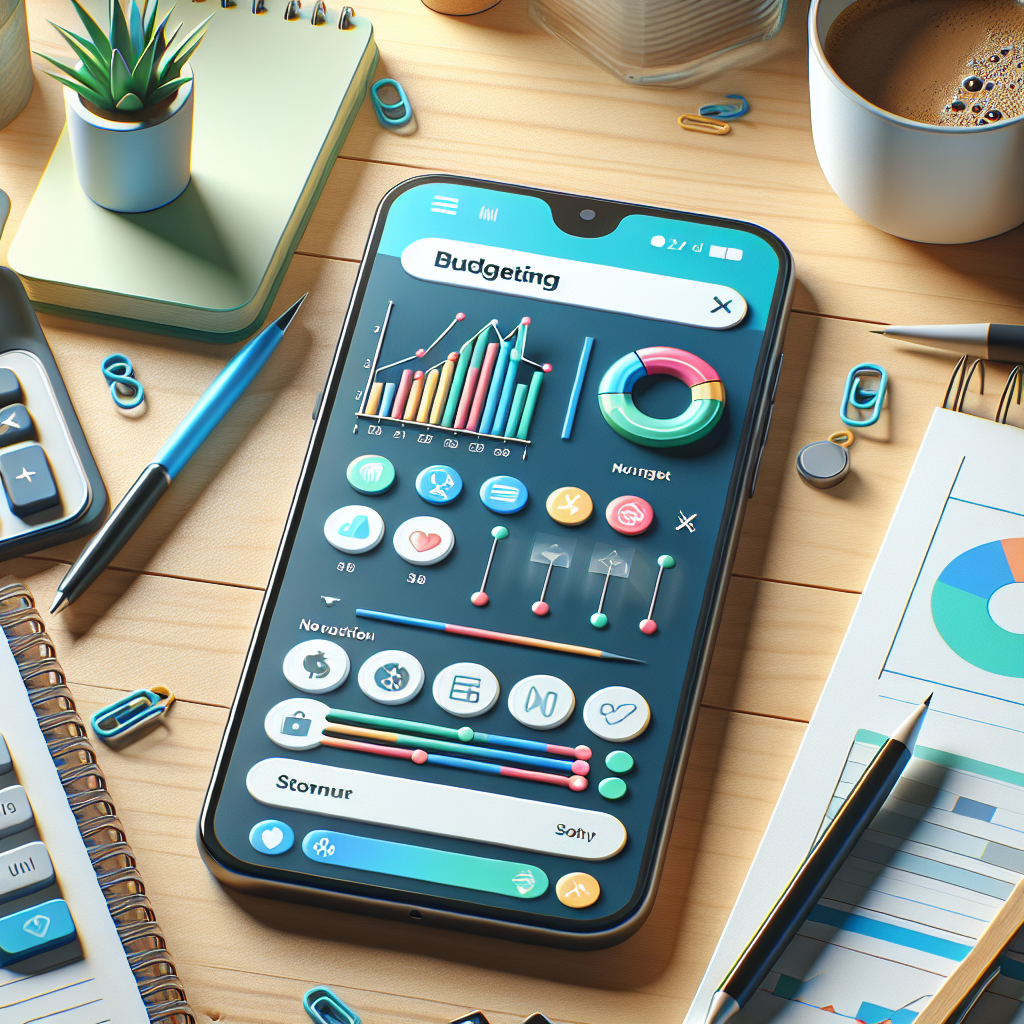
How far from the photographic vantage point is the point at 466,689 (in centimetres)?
53

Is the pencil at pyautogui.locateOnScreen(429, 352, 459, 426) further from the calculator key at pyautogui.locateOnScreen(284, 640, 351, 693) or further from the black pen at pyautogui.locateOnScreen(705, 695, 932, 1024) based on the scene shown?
the black pen at pyautogui.locateOnScreen(705, 695, 932, 1024)

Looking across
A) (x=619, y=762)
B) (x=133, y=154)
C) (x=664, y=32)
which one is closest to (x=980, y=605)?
(x=619, y=762)

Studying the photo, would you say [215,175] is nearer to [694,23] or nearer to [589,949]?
[694,23]

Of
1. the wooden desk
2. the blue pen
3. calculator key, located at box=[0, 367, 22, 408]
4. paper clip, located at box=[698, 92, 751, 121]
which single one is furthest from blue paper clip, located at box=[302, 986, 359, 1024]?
paper clip, located at box=[698, 92, 751, 121]

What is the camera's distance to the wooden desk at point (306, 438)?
492mm

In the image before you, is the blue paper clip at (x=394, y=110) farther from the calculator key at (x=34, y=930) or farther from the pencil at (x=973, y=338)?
the calculator key at (x=34, y=930)

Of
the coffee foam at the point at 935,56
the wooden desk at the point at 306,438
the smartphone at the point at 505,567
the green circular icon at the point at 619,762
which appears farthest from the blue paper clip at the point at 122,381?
the coffee foam at the point at 935,56

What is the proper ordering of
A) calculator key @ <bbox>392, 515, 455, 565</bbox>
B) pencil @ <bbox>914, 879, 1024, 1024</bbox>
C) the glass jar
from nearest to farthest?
pencil @ <bbox>914, 879, 1024, 1024</bbox>
calculator key @ <bbox>392, 515, 455, 565</bbox>
the glass jar

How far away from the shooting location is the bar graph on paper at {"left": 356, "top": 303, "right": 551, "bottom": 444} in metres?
0.59

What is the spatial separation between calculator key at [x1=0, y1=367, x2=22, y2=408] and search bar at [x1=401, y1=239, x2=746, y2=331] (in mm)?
220

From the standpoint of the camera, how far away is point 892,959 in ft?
1.57

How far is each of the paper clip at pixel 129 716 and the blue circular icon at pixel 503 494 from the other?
0.19 meters

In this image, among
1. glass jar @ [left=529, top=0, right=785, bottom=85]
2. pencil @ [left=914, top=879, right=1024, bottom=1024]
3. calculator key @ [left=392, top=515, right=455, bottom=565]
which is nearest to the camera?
pencil @ [left=914, top=879, right=1024, bottom=1024]

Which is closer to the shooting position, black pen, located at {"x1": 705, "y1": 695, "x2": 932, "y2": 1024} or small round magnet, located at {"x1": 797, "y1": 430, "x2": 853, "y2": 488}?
black pen, located at {"x1": 705, "y1": 695, "x2": 932, "y2": 1024}
